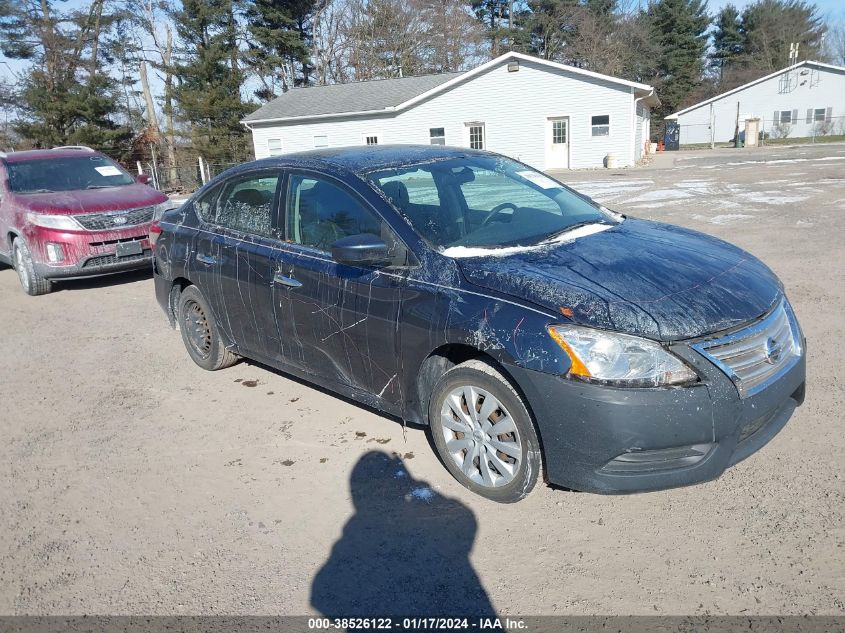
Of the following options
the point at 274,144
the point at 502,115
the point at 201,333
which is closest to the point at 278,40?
the point at 274,144

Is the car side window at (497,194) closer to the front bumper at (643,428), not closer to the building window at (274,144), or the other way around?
the front bumper at (643,428)

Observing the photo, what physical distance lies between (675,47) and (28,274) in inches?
2391

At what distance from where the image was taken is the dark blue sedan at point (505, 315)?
287cm

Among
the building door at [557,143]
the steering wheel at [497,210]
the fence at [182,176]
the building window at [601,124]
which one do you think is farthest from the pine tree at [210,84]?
the steering wheel at [497,210]

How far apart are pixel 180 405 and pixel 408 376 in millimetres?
2169

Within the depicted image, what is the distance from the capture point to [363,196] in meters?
3.86

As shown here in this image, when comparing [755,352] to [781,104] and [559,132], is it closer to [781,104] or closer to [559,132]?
[559,132]

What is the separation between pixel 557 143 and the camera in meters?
31.5

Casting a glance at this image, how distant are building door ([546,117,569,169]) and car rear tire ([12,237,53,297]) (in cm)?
2625

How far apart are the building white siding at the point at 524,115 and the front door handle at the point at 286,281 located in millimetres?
28117

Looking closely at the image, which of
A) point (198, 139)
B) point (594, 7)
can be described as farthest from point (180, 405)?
point (594, 7)

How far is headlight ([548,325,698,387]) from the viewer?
9.30ft

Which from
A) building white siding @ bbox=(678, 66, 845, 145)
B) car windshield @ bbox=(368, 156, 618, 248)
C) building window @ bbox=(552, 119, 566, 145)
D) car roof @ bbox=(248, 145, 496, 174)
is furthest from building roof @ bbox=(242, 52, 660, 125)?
car windshield @ bbox=(368, 156, 618, 248)

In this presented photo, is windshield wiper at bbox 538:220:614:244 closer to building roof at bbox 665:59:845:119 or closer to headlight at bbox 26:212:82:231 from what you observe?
headlight at bbox 26:212:82:231
